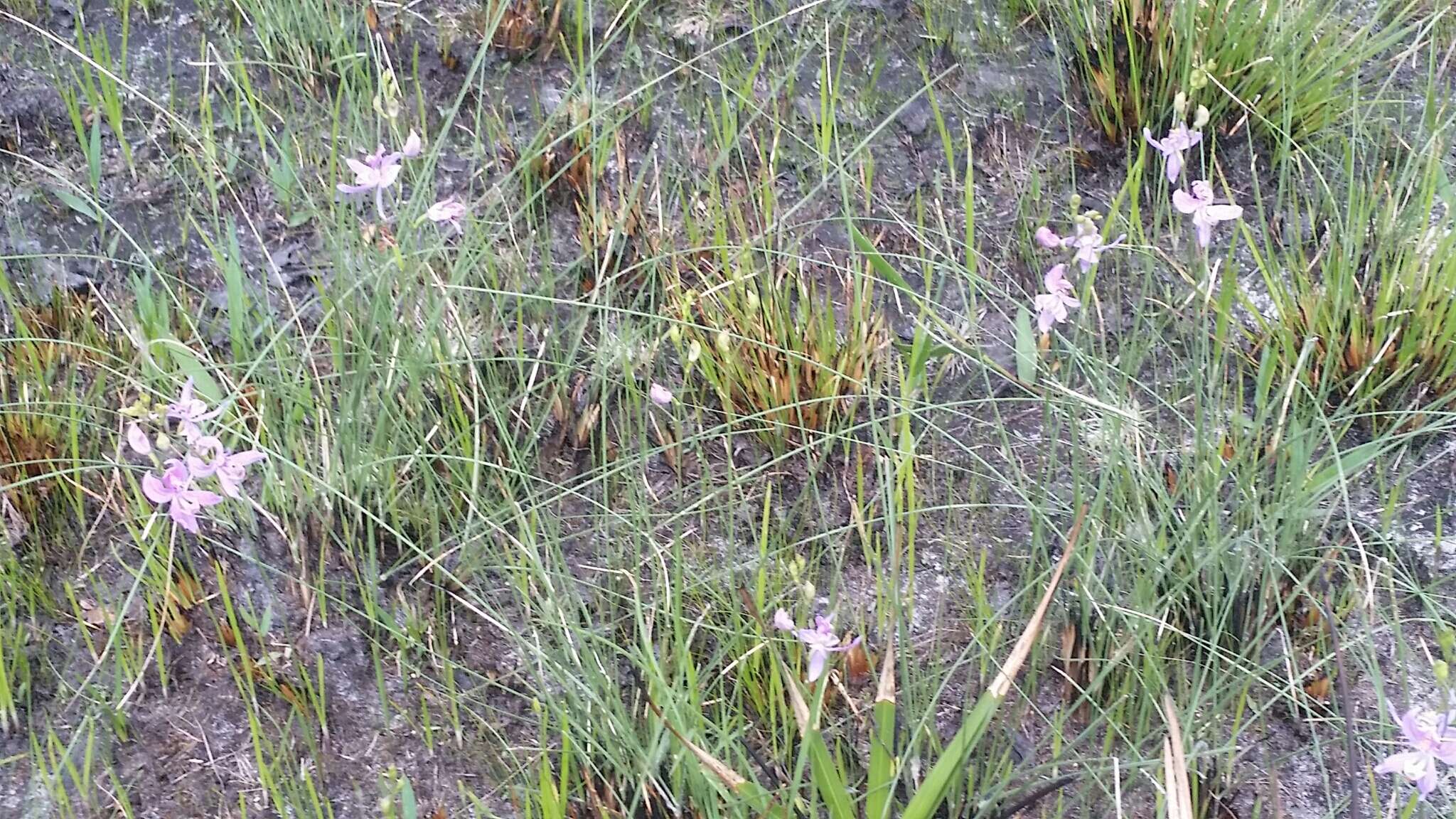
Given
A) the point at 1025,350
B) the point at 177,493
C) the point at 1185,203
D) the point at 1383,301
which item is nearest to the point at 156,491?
the point at 177,493

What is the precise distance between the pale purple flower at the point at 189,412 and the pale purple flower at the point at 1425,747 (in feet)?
4.05

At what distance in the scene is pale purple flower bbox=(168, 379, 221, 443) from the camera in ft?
4.06

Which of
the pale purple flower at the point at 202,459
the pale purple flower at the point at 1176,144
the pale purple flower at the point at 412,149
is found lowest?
the pale purple flower at the point at 202,459

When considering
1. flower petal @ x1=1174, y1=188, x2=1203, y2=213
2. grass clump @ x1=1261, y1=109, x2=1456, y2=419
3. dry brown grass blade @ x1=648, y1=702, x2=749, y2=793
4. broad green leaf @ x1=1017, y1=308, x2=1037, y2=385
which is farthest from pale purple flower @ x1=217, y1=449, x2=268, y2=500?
grass clump @ x1=1261, y1=109, x2=1456, y2=419

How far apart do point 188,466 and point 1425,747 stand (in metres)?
1.28

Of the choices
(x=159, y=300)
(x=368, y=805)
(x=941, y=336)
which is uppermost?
(x=159, y=300)

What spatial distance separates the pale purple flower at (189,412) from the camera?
4.06 feet

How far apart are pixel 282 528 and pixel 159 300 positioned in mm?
464

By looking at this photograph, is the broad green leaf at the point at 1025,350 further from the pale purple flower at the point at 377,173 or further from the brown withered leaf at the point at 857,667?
the pale purple flower at the point at 377,173

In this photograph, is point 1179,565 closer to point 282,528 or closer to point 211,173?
point 282,528

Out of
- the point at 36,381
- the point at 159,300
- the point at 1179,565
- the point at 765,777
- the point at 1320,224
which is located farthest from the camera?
the point at 1320,224

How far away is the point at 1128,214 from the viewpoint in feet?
6.25

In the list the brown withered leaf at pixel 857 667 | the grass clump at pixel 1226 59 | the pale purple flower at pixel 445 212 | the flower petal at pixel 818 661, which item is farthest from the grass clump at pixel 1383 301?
the pale purple flower at pixel 445 212

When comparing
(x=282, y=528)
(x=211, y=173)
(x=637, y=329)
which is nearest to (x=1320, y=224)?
(x=637, y=329)
